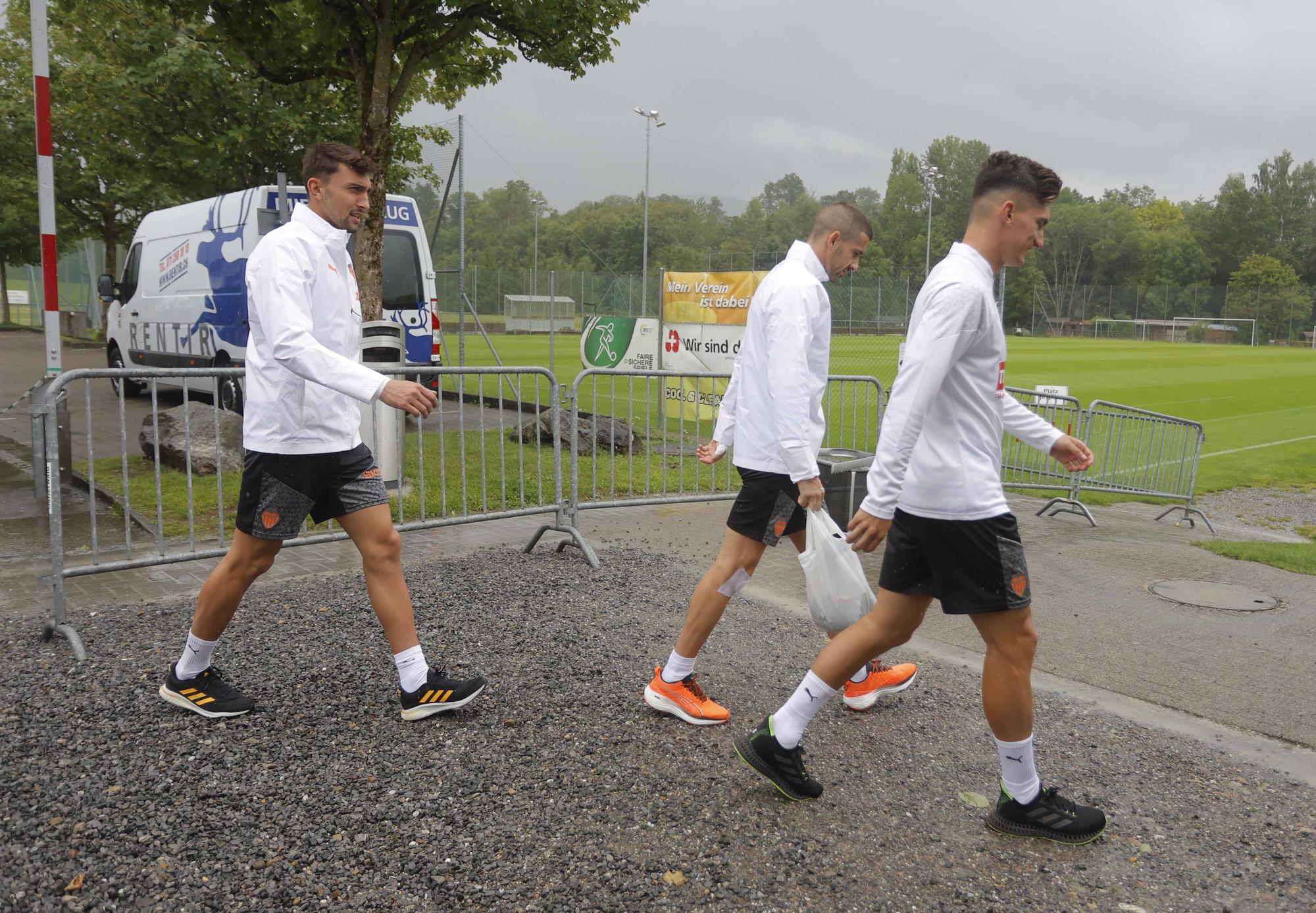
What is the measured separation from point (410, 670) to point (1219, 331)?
7902 centimetres

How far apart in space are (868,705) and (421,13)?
8.09 m

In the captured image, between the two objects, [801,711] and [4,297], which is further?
[4,297]

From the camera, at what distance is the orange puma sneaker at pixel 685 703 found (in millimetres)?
3867

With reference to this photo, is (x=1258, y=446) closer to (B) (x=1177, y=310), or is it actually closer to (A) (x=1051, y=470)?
(A) (x=1051, y=470)

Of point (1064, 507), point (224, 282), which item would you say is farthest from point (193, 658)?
point (224, 282)

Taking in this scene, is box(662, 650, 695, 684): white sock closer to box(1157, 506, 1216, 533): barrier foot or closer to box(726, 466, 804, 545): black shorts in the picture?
box(726, 466, 804, 545): black shorts

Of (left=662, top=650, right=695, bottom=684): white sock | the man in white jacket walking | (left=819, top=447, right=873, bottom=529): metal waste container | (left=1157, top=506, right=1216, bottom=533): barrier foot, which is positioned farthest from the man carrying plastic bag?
(left=1157, top=506, right=1216, bottom=533): barrier foot

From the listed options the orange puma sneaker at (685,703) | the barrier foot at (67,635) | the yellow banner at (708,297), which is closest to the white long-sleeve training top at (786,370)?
the orange puma sneaker at (685,703)

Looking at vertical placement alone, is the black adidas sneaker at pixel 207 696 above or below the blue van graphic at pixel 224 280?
below

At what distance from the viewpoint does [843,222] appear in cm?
389

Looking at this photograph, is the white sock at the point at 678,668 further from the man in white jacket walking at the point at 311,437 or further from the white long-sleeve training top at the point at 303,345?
the white long-sleeve training top at the point at 303,345

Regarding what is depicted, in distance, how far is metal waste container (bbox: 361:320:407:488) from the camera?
21.9 ft

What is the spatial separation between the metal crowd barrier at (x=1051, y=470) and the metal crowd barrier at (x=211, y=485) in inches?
163

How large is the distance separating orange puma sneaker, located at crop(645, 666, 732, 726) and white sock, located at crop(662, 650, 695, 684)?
1 cm
